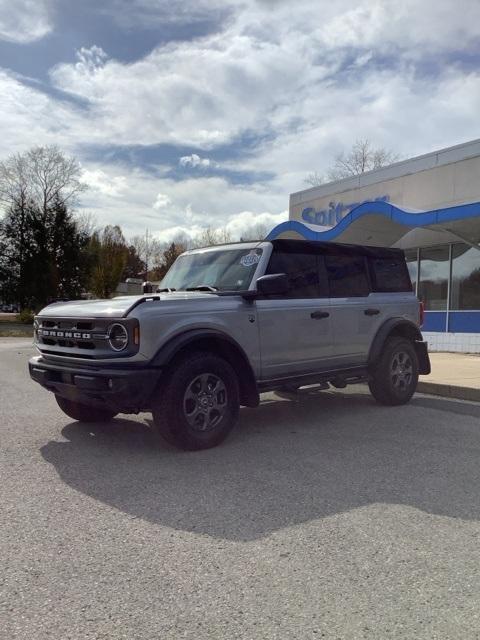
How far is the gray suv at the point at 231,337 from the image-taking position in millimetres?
4707

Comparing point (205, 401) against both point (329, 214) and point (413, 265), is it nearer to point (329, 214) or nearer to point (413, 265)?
point (413, 265)

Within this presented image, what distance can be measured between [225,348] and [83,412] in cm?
189

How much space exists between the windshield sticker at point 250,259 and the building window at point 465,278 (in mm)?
10933

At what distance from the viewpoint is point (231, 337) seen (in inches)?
206

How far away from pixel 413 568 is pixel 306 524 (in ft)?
2.38

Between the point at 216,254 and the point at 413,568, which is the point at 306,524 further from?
the point at 216,254

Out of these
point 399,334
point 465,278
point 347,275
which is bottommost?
point 399,334

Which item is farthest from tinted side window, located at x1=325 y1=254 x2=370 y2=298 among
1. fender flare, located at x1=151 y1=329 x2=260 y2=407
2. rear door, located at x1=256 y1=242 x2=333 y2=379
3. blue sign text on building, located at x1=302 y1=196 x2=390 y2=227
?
blue sign text on building, located at x1=302 y1=196 x2=390 y2=227

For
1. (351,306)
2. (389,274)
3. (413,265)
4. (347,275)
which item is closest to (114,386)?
(351,306)

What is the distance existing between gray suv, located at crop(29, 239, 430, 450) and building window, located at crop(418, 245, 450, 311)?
9.18 m

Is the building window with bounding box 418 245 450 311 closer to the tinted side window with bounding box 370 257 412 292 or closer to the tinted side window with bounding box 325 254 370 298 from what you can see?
the tinted side window with bounding box 370 257 412 292

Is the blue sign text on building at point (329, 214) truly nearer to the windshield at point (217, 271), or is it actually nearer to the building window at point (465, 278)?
the building window at point (465, 278)

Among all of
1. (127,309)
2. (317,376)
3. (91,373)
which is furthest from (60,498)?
(317,376)

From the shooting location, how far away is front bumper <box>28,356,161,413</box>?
4.52m
